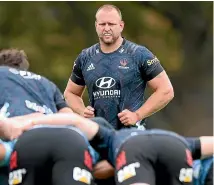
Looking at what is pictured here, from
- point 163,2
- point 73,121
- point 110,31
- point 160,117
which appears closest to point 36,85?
point 73,121

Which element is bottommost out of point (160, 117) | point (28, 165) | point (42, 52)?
point (160, 117)

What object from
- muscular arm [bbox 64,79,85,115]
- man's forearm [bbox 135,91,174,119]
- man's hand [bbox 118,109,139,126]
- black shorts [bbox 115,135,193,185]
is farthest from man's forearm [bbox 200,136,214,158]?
muscular arm [bbox 64,79,85,115]

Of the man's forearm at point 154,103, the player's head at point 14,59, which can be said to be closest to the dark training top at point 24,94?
the player's head at point 14,59

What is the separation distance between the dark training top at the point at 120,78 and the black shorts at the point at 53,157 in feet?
7.24

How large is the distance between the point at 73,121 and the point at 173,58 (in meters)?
17.4

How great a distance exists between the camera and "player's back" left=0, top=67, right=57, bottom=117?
7.21 meters

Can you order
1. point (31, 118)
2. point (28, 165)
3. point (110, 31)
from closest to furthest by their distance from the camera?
1. point (28, 165)
2. point (31, 118)
3. point (110, 31)

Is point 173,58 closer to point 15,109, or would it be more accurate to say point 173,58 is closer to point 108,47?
point 108,47

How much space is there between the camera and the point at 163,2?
78.2 feet

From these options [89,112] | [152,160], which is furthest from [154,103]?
[152,160]

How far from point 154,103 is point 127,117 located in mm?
403

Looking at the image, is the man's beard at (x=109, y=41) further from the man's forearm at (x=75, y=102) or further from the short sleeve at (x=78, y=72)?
the man's forearm at (x=75, y=102)

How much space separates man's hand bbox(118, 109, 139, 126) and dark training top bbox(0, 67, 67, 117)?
3.66 ft

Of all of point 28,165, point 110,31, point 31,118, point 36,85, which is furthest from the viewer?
point 110,31
